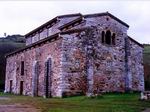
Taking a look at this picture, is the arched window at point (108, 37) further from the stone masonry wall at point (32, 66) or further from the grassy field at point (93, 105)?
the grassy field at point (93, 105)

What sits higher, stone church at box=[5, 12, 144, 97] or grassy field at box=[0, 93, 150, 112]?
stone church at box=[5, 12, 144, 97]

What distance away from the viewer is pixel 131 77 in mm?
32344

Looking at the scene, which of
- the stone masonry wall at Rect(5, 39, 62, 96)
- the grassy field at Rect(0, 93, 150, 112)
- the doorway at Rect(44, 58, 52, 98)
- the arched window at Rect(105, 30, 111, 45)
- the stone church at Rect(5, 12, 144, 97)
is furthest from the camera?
the arched window at Rect(105, 30, 111, 45)

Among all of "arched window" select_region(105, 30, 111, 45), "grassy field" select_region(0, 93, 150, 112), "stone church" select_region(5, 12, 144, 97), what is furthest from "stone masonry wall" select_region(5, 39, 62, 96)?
"grassy field" select_region(0, 93, 150, 112)

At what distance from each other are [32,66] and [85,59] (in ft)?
28.2

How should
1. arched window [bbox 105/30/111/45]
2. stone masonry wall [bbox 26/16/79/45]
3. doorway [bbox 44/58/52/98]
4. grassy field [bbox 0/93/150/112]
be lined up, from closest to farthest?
grassy field [bbox 0/93/150/112] < doorway [bbox 44/58/52/98] < arched window [bbox 105/30/111/45] < stone masonry wall [bbox 26/16/79/45]

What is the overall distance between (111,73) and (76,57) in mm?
Answer: 4354

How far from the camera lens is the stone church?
28344 mm

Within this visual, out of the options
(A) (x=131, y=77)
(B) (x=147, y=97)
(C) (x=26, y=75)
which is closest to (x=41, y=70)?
(C) (x=26, y=75)

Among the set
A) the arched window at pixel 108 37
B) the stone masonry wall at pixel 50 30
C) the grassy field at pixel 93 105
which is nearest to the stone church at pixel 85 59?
the arched window at pixel 108 37

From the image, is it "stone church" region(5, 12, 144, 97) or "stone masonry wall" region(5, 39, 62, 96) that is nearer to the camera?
"stone church" region(5, 12, 144, 97)

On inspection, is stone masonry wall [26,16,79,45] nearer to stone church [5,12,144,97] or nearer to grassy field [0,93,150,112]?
stone church [5,12,144,97]

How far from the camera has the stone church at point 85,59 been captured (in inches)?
1116

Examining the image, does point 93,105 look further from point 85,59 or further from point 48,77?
point 48,77
